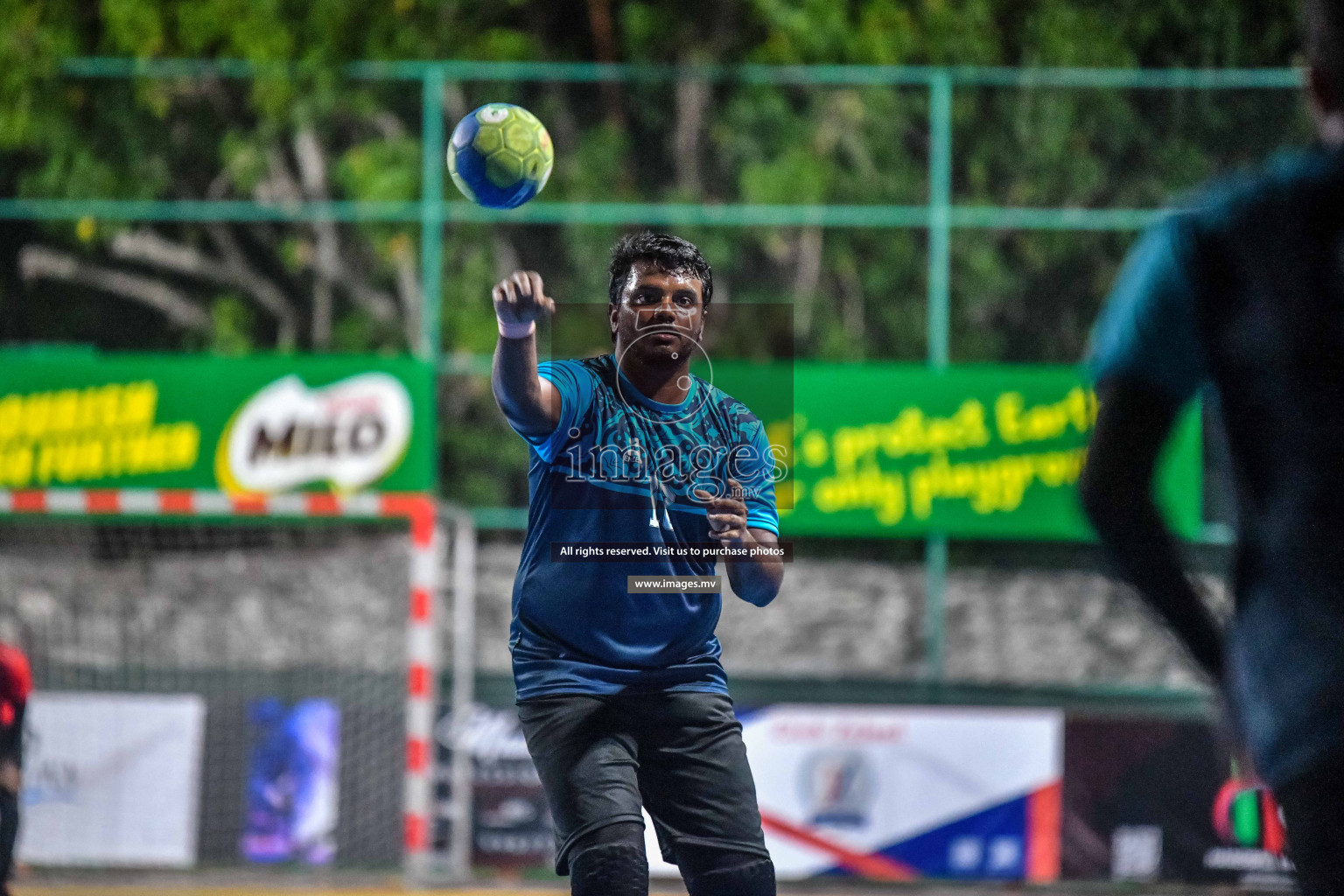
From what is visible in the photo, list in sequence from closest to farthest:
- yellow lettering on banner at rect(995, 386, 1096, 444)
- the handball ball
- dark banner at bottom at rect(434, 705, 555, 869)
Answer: the handball ball < dark banner at bottom at rect(434, 705, 555, 869) < yellow lettering on banner at rect(995, 386, 1096, 444)

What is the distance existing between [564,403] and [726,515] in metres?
0.49

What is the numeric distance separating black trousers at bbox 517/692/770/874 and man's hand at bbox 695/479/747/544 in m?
0.40

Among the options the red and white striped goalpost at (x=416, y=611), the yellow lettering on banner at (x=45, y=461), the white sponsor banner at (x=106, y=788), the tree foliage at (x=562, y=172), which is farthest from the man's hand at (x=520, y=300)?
the tree foliage at (x=562, y=172)

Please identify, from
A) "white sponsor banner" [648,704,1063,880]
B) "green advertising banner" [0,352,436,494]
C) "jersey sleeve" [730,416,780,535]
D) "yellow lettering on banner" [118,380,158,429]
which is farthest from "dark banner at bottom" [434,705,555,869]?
"jersey sleeve" [730,416,780,535]

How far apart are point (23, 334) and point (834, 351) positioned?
6364 millimetres

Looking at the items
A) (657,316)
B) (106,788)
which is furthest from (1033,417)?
(657,316)

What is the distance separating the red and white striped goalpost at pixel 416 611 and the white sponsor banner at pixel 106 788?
112cm

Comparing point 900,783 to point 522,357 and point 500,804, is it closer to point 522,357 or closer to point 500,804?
→ point 500,804

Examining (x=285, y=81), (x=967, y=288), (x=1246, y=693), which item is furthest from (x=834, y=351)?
(x=1246, y=693)

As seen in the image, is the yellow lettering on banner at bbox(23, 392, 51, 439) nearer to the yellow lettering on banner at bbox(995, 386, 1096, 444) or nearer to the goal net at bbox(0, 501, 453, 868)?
the goal net at bbox(0, 501, 453, 868)

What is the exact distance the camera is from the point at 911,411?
10.4m

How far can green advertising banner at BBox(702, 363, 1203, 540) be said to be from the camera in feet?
33.5

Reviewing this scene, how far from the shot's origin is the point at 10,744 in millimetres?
5367

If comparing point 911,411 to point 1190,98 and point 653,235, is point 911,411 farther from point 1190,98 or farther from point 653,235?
point 653,235
